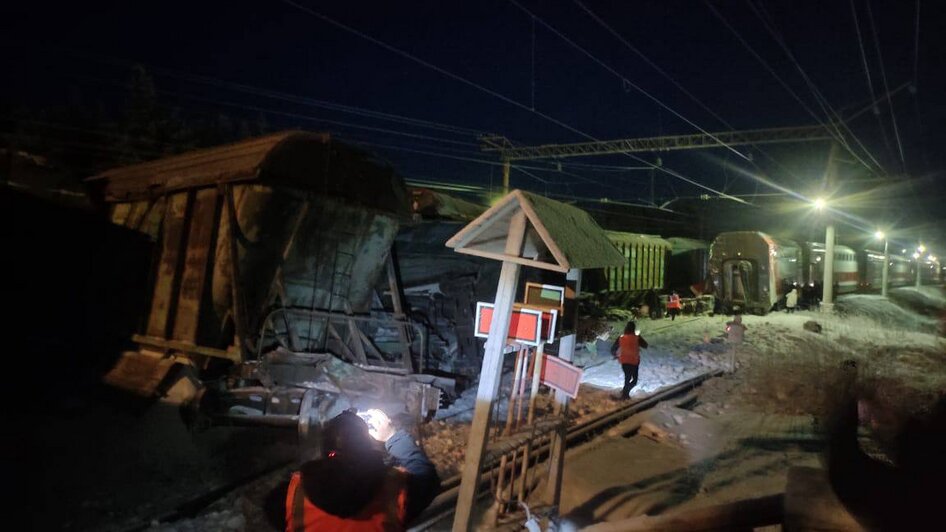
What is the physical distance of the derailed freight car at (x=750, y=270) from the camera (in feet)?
63.7

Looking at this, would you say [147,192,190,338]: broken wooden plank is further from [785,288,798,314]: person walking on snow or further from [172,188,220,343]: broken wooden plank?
[785,288,798,314]: person walking on snow

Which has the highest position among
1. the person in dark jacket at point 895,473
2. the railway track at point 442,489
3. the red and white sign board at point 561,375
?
the person in dark jacket at point 895,473

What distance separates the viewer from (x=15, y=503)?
4332mm

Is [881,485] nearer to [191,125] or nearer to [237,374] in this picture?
[237,374]

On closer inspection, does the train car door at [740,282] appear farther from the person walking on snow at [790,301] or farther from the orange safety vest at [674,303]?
the orange safety vest at [674,303]

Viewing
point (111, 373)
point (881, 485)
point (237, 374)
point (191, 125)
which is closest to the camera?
point (881, 485)

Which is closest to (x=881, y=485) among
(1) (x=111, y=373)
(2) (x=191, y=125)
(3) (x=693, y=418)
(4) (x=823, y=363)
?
(3) (x=693, y=418)

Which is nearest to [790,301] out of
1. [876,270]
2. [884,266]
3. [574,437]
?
[884,266]

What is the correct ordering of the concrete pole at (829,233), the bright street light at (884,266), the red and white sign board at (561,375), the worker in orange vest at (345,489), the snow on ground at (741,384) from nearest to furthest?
the worker in orange vest at (345,489) < the red and white sign board at (561,375) < the snow on ground at (741,384) < the concrete pole at (829,233) < the bright street light at (884,266)

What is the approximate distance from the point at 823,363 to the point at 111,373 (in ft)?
47.0

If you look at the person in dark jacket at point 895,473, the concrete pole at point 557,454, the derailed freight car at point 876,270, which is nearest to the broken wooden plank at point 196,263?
the concrete pole at point 557,454

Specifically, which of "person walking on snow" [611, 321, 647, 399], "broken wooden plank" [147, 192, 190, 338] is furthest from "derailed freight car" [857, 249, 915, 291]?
"broken wooden plank" [147, 192, 190, 338]

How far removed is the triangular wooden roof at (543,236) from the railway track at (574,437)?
1.77 meters

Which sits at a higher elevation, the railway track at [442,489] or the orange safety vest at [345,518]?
the orange safety vest at [345,518]
